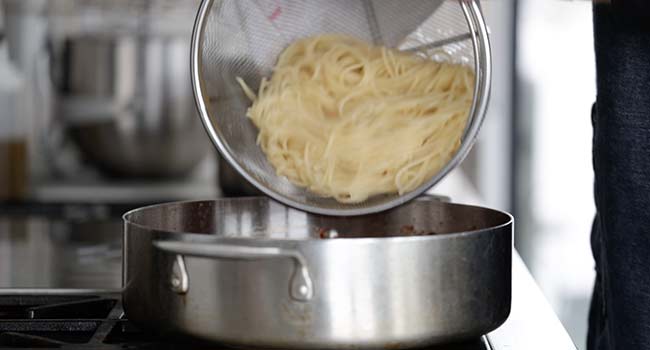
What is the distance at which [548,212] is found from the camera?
357 cm

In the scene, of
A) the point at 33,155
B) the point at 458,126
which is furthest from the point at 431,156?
the point at 33,155

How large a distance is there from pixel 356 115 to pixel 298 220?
13 cm

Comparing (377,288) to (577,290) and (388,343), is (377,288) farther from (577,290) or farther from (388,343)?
(577,290)

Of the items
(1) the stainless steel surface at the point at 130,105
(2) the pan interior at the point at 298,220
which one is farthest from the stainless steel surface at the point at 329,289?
(1) the stainless steel surface at the point at 130,105

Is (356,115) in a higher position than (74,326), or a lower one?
higher

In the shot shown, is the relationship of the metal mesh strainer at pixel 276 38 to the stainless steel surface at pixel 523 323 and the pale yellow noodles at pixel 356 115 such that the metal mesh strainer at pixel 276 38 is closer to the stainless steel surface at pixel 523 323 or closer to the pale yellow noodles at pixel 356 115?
the pale yellow noodles at pixel 356 115

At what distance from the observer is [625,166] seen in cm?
107

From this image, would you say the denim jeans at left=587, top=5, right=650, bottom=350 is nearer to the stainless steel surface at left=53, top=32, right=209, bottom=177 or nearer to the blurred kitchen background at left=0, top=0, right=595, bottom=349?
the blurred kitchen background at left=0, top=0, right=595, bottom=349

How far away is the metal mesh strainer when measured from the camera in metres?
1.08

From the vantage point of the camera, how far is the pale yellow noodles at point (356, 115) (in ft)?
3.52

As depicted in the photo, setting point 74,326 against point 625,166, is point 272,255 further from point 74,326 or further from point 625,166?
point 625,166

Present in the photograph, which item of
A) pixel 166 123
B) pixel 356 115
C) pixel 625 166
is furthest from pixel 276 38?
pixel 166 123

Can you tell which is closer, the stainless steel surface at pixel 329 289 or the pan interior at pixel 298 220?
the stainless steel surface at pixel 329 289

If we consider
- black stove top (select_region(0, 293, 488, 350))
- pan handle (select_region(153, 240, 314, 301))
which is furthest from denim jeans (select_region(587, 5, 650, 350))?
pan handle (select_region(153, 240, 314, 301))
